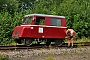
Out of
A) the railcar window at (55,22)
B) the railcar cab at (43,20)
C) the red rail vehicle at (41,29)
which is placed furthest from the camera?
the railcar window at (55,22)

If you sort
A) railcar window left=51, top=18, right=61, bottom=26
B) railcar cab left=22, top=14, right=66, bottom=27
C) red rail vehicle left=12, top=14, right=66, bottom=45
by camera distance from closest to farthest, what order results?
1. red rail vehicle left=12, top=14, right=66, bottom=45
2. railcar cab left=22, top=14, right=66, bottom=27
3. railcar window left=51, top=18, right=61, bottom=26

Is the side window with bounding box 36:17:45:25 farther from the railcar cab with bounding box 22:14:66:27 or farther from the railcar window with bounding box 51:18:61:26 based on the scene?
the railcar window with bounding box 51:18:61:26

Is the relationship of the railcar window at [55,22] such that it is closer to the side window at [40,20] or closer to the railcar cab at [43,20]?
the railcar cab at [43,20]

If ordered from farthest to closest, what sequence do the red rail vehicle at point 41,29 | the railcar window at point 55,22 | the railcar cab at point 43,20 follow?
1. the railcar window at point 55,22
2. the railcar cab at point 43,20
3. the red rail vehicle at point 41,29

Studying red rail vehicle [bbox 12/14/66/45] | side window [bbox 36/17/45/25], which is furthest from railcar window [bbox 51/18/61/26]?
side window [bbox 36/17/45/25]

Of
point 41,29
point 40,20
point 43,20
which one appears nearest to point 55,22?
point 43,20

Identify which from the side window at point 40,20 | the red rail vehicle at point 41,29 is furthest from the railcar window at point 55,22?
the side window at point 40,20

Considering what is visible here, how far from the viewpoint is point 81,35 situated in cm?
2897

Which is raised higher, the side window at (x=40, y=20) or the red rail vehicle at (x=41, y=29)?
the side window at (x=40, y=20)

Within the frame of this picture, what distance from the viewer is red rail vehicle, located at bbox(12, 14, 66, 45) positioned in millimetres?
17484

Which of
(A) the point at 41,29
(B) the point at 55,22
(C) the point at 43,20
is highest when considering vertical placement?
(C) the point at 43,20

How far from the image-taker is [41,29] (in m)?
17.9

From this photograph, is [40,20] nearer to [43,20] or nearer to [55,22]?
[43,20]

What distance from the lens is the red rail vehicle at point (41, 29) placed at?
17484mm
